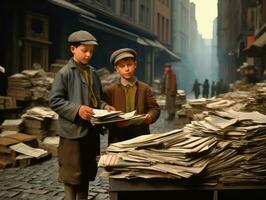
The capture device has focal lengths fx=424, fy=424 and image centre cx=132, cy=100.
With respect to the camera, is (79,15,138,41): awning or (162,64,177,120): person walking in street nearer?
(162,64,177,120): person walking in street

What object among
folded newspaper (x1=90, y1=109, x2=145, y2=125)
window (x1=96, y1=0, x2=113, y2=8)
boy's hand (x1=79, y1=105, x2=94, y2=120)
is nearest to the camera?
folded newspaper (x1=90, y1=109, x2=145, y2=125)

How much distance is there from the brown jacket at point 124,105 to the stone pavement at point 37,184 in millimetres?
1701

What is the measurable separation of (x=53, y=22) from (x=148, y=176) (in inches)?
502

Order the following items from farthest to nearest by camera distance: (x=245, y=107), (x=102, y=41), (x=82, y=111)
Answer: (x=102, y=41) < (x=245, y=107) < (x=82, y=111)

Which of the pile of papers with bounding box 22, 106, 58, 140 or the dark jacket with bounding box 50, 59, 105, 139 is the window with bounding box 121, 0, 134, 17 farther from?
the dark jacket with bounding box 50, 59, 105, 139

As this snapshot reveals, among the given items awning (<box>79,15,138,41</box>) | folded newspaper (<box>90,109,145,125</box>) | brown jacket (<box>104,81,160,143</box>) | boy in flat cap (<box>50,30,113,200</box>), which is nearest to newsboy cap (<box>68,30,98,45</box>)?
boy in flat cap (<box>50,30,113,200</box>)

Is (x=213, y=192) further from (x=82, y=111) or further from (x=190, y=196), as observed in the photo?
(x=82, y=111)

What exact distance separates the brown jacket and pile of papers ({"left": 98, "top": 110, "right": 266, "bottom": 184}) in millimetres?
1153

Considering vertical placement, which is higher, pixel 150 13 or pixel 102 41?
pixel 150 13

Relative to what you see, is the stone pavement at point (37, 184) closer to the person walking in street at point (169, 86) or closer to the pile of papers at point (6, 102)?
the pile of papers at point (6, 102)

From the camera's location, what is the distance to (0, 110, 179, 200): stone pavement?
5.78 metres

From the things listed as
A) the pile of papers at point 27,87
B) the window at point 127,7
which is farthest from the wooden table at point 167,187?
the window at point 127,7

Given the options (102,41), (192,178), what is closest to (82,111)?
(192,178)

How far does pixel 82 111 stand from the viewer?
371 centimetres
